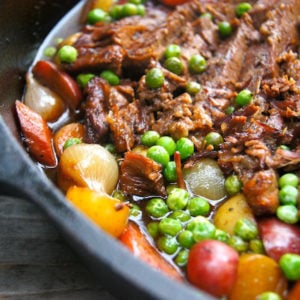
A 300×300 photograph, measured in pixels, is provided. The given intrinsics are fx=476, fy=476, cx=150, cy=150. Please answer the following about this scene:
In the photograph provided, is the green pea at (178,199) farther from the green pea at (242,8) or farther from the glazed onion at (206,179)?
the green pea at (242,8)

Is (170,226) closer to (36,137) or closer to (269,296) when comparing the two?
(269,296)

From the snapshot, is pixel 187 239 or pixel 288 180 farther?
pixel 288 180

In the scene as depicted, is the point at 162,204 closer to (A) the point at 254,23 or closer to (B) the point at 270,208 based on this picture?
(B) the point at 270,208

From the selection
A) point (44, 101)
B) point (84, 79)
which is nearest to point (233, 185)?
point (84, 79)

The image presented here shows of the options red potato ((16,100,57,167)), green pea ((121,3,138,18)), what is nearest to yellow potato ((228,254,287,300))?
red potato ((16,100,57,167))

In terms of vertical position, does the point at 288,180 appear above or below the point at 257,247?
above

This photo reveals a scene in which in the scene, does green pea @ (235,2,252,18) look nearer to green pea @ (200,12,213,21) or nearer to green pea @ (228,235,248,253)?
green pea @ (200,12,213,21)
